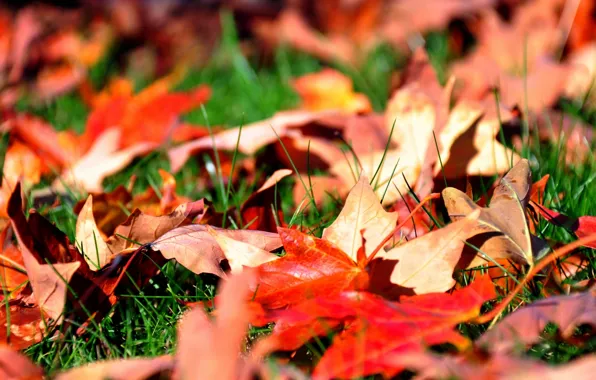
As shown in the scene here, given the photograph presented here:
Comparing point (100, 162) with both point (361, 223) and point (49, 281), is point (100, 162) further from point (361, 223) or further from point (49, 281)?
point (361, 223)

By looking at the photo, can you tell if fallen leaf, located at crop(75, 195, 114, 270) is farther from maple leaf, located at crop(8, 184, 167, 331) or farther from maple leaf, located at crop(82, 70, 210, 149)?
maple leaf, located at crop(82, 70, 210, 149)

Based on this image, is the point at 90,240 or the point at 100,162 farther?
the point at 100,162

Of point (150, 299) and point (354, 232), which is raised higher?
point (354, 232)

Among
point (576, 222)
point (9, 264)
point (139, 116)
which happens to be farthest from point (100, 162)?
point (576, 222)

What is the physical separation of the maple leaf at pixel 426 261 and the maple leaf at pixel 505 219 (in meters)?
0.02

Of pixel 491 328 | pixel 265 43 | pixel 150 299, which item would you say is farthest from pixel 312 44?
pixel 491 328

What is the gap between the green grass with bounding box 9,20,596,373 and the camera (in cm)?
87

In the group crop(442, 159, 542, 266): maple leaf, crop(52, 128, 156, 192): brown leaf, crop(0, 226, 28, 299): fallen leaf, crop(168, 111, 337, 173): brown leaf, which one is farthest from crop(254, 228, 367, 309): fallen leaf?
crop(52, 128, 156, 192): brown leaf

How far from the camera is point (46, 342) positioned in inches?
34.8

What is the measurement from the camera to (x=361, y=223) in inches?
35.6

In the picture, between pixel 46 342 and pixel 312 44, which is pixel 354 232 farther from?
pixel 312 44

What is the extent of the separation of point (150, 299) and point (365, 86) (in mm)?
1190

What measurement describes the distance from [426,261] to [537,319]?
0.51 feet

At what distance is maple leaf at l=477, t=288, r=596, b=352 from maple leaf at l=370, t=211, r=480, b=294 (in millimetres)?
100
